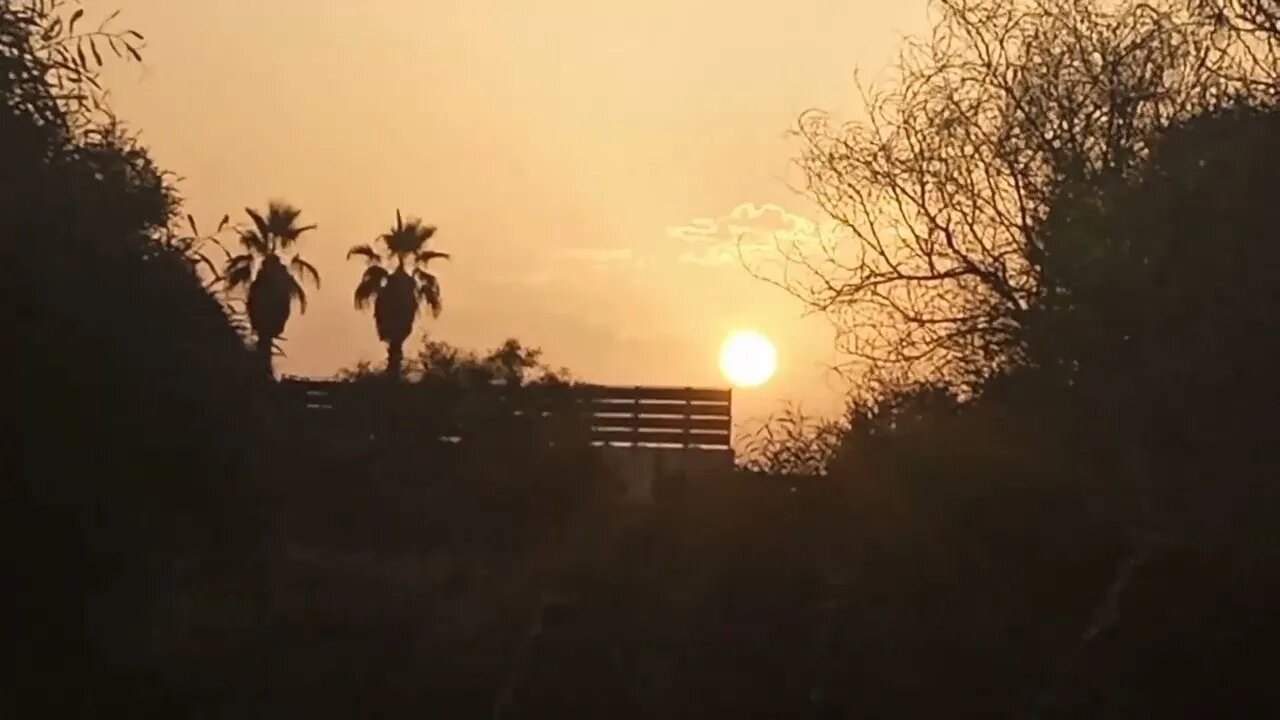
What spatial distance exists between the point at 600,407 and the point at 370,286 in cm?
1430

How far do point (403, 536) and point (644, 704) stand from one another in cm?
2029

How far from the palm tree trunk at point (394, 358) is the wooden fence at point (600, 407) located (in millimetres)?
5586

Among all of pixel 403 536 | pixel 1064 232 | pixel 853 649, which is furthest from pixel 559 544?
pixel 1064 232

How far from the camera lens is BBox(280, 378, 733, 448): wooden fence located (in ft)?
159

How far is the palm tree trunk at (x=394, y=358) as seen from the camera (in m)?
58.5

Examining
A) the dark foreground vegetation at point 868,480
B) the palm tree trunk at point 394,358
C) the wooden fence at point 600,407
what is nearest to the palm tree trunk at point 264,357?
the dark foreground vegetation at point 868,480

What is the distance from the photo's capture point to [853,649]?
19.8m

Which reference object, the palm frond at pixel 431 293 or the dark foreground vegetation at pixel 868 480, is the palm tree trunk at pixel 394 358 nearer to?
the palm frond at pixel 431 293

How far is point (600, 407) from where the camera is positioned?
51344mm

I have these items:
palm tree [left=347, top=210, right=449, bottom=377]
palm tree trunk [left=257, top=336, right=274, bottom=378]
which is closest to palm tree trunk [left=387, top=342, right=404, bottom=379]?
palm tree [left=347, top=210, right=449, bottom=377]

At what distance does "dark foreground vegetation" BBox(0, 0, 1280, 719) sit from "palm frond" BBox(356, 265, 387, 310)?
115 ft

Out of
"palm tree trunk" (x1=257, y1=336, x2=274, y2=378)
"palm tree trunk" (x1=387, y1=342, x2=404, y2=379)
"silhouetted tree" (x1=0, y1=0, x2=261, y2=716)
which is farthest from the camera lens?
"palm tree trunk" (x1=387, y1=342, x2=404, y2=379)

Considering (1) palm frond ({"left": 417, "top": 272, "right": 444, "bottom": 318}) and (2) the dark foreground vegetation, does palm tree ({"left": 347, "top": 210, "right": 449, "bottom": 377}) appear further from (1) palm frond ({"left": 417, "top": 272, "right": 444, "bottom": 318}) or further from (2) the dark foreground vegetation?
(2) the dark foreground vegetation

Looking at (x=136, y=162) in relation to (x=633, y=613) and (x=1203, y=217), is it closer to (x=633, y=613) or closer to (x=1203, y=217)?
(x=1203, y=217)
